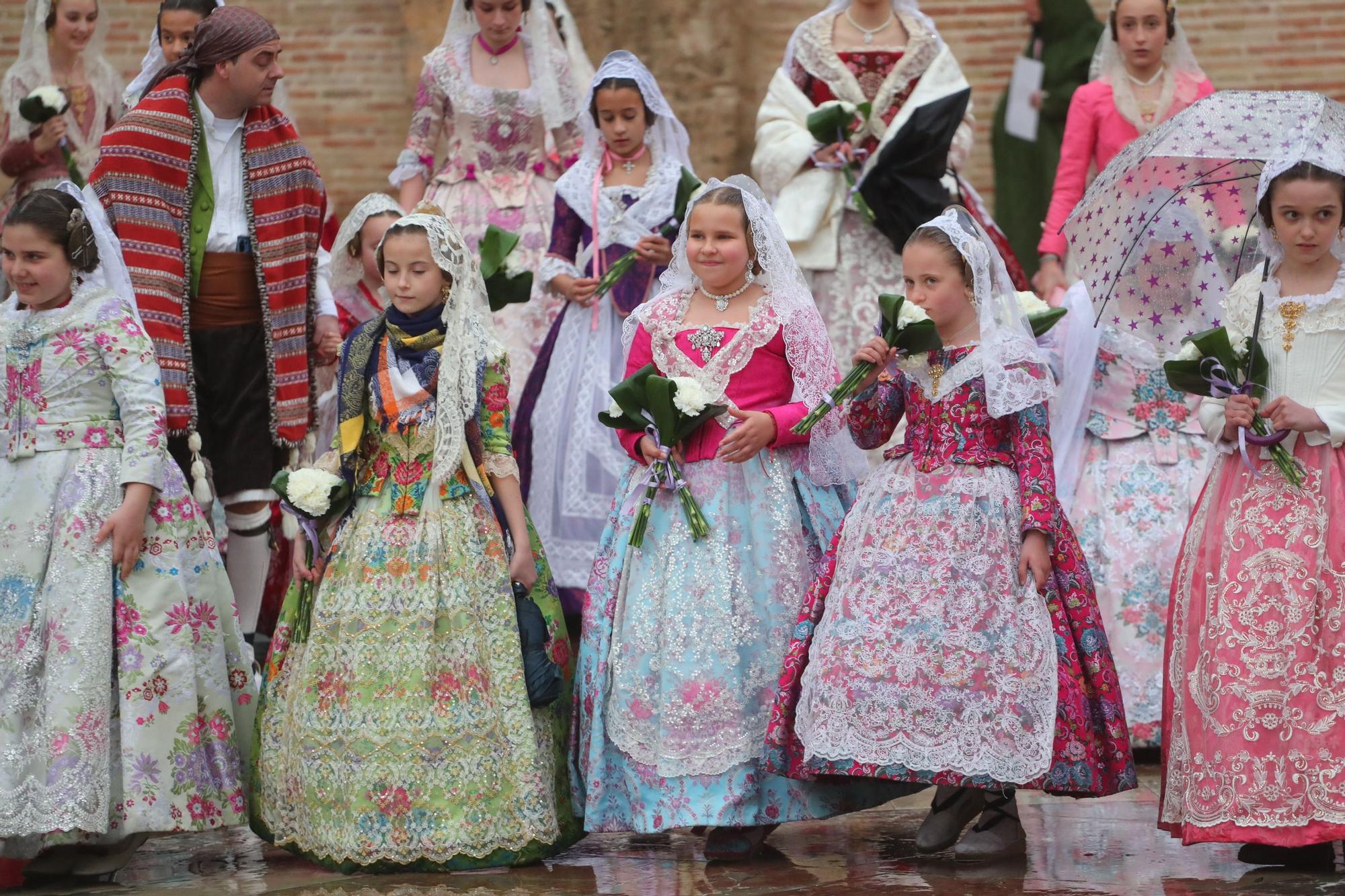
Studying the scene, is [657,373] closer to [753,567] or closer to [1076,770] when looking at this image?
[753,567]

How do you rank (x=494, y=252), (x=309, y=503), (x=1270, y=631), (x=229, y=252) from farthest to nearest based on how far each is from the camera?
(x=229, y=252)
(x=494, y=252)
(x=309, y=503)
(x=1270, y=631)

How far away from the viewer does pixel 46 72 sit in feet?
27.5

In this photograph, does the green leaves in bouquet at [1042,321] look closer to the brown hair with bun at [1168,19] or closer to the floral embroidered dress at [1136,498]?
the floral embroidered dress at [1136,498]

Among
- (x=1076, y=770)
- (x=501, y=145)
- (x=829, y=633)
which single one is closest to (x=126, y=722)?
(x=829, y=633)

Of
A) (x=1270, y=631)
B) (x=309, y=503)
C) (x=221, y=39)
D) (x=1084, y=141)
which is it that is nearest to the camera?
(x=1270, y=631)

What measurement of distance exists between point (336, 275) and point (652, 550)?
1731 mm

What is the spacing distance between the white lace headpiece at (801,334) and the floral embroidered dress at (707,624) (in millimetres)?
43

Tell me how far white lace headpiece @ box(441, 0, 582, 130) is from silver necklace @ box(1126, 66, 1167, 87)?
2.39 metres

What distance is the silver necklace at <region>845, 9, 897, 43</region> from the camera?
7820mm

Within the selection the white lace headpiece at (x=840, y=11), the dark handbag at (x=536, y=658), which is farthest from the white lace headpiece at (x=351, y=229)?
the white lace headpiece at (x=840, y=11)

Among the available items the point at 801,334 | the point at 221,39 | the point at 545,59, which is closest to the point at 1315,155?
the point at 801,334

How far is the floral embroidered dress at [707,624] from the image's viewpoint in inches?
204

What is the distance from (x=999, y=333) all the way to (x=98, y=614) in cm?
262

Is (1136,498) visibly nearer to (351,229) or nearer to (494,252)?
(494,252)
